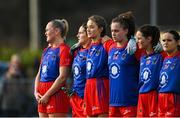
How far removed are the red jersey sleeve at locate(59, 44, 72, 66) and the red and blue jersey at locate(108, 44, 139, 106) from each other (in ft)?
2.72

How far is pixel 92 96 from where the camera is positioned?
11.4m

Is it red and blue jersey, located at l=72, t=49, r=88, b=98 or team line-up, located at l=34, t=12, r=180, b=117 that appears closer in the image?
team line-up, located at l=34, t=12, r=180, b=117

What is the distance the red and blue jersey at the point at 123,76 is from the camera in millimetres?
11070

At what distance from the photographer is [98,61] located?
37.2 feet

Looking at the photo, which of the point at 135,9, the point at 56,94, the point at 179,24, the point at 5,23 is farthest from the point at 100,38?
the point at 5,23

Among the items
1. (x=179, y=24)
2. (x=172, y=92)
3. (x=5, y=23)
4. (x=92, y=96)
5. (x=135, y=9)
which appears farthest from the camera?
(x=5, y=23)

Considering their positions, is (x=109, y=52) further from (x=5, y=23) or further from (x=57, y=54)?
(x=5, y=23)

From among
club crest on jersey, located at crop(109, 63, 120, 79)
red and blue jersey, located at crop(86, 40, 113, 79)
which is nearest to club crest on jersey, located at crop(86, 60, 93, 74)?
red and blue jersey, located at crop(86, 40, 113, 79)

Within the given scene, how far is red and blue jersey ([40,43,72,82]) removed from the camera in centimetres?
1178

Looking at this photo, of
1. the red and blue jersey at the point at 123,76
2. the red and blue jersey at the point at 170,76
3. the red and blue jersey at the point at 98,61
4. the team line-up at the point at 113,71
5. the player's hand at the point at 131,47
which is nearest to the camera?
the red and blue jersey at the point at 170,76

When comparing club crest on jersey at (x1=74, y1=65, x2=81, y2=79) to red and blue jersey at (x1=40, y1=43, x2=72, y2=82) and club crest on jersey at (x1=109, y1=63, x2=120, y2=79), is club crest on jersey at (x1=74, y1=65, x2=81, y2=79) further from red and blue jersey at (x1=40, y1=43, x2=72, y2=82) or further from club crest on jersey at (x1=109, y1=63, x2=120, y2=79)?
club crest on jersey at (x1=109, y1=63, x2=120, y2=79)

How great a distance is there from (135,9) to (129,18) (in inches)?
851

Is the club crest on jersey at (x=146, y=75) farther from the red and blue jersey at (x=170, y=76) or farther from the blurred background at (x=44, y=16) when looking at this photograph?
the blurred background at (x=44, y=16)

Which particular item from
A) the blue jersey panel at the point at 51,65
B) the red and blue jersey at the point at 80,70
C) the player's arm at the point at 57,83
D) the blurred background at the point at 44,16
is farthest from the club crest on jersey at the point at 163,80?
the blurred background at the point at 44,16
